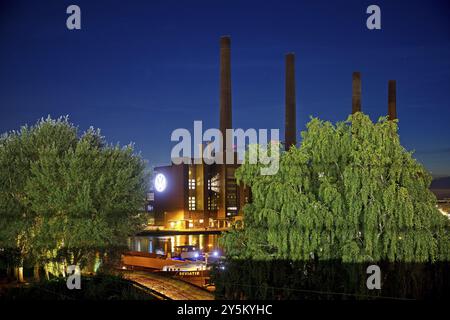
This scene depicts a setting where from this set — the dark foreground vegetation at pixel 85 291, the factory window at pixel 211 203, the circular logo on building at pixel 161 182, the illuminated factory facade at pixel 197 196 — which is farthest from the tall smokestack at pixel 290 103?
the dark foreground vegetation at pixel 85 291

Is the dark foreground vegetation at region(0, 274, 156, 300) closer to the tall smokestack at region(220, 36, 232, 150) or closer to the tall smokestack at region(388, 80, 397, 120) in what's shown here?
the tall smokestack at region(220, 36, 232, 150)

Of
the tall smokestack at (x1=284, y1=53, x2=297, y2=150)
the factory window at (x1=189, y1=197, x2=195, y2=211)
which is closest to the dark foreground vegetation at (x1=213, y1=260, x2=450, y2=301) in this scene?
the tall smokestack at (x1=284, y1=53, x2=297, y2=150)

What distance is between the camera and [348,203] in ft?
77.5

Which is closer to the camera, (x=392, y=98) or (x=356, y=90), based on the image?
(x=356, y=90)

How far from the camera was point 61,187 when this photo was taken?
101ft

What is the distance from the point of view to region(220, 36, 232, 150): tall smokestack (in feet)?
242

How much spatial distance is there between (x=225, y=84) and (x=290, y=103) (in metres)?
9.22

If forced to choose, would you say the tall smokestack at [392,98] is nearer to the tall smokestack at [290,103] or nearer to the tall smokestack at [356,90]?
the tall smokestack at [356,90]

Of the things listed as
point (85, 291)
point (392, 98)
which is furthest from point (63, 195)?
point (392, 98)

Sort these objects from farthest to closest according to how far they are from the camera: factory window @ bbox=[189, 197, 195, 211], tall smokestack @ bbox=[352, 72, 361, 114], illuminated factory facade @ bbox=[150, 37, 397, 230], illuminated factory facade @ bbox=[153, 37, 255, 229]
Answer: factory window @ bbox=[189, 197, 195, 211] → illuminated factory facade @ bbox=[153, 37, 255, 229] → illuminated factory facade @ bbox=[150, 37, 397, 230] → tall smokestack @ bbox=[352, 72, 361, 114]

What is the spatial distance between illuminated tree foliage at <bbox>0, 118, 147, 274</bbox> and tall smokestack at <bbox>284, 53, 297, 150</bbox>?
38959 millimetres

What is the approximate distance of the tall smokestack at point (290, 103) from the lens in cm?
6994

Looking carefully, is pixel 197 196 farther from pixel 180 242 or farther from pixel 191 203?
pixel 180 242

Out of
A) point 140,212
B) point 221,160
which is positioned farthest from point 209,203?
point 140,212
